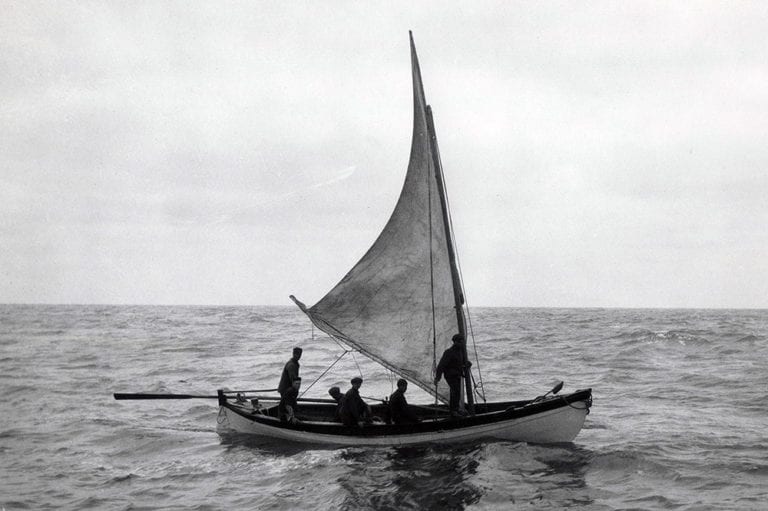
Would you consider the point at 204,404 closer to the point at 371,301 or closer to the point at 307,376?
the point at 307,376

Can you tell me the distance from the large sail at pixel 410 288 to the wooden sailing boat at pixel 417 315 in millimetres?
25

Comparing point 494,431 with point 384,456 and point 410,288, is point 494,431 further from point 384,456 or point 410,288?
point 410,288

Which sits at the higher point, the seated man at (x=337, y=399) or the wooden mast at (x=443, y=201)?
the wooden mast at (x=443, y=201)

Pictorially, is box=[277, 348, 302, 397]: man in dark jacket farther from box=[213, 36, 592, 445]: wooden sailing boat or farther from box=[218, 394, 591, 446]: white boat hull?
box=[218, 394, 591, 446]: white boat hull

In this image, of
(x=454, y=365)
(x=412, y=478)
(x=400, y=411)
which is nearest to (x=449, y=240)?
(x=454, y=365)

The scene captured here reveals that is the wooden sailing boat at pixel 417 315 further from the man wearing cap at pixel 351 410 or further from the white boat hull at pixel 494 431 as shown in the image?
the man wearing cap at pixel 351 410

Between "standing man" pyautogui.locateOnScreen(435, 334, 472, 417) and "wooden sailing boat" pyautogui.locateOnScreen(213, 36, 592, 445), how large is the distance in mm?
317

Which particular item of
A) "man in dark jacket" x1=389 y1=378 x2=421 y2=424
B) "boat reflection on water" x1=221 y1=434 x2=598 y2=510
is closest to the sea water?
"boat reflection on water" x1=221 y1=434 x2=598 y2=510

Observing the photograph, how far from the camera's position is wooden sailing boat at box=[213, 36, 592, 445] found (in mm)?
14766

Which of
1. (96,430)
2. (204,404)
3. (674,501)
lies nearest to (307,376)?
(204,404)

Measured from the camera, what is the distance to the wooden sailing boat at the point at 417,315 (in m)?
14.8

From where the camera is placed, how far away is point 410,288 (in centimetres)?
1560

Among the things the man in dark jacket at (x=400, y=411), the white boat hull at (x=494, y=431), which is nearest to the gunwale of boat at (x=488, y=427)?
the white boat hull at (x=494, y=431)

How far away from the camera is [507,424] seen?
14625mm
